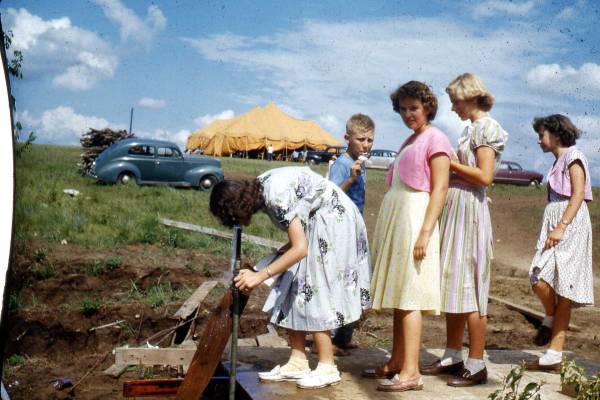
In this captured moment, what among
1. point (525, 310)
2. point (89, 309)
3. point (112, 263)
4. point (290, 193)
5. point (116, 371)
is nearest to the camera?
point (290, 193)

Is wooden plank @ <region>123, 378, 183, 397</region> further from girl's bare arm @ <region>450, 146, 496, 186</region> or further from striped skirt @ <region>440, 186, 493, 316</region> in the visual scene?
girl's bare arm @ <region>450, 146, 496, 186</region>

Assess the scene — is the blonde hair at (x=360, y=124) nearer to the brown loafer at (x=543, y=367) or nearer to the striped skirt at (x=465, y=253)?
the striped skirt at (x=465, y=253)

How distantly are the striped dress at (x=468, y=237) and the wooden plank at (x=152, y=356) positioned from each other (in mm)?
1880

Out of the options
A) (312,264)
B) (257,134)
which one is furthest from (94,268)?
(257,134)

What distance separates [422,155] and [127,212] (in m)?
10.3

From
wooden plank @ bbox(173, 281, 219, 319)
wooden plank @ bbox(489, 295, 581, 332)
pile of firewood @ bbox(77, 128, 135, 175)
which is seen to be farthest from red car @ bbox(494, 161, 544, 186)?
wooden plank @ bbox(173, 281, 219, 319)

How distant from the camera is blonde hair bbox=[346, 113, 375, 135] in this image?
436 centimetres

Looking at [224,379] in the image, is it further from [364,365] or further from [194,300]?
[194,300]

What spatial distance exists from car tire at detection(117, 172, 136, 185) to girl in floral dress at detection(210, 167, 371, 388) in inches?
617

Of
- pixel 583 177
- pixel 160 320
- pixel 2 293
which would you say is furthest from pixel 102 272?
pixel 2 293

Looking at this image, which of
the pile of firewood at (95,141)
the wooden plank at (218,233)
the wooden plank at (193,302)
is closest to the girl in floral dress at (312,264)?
the wooden plank at (193,302)

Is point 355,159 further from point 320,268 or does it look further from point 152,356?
point 152,356

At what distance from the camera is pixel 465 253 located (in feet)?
12.4

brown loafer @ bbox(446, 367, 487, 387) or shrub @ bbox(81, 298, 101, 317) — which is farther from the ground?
brown loafer @ bbox(446, 367, 487, 387)
